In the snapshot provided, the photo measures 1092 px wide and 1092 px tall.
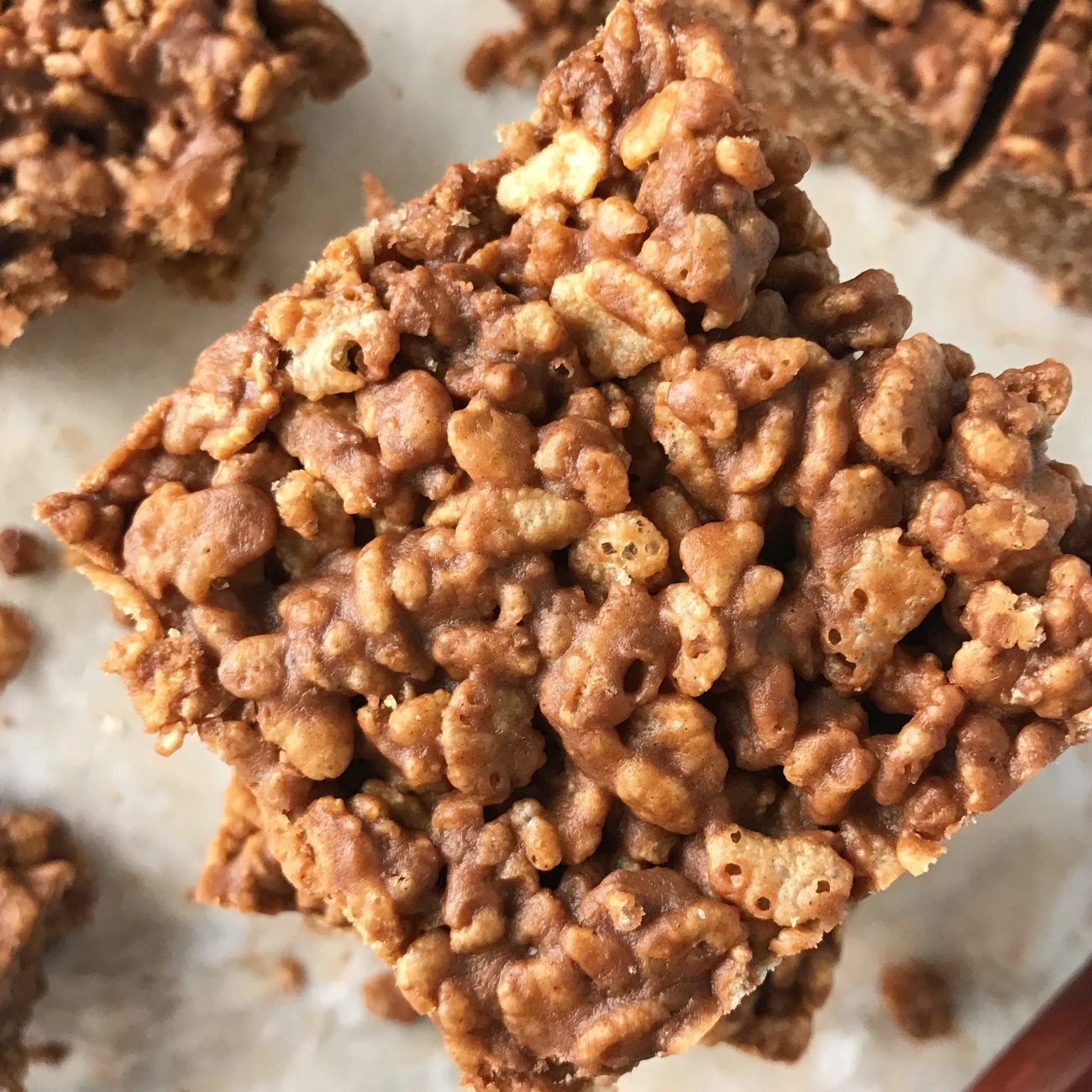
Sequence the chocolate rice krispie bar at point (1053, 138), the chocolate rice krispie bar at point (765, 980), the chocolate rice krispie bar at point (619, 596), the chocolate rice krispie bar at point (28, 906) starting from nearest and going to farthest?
the chocolate rice krispie bar at point (619, 596)
the chocolate rice krispie bar at point (765, 980)
the chocolate rice krispie bar at point (28, 906)
the chocolate rice krispie bar at point (1053, 138)

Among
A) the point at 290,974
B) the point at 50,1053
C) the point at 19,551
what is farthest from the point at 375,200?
the point at 50,1053

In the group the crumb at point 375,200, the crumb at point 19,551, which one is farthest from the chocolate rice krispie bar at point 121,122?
the crumb at point 19,551

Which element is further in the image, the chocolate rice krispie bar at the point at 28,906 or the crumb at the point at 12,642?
the crumb at the point at 12,642

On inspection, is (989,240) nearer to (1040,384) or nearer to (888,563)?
(1040,384)

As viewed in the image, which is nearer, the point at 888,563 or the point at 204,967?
the point at 888,563

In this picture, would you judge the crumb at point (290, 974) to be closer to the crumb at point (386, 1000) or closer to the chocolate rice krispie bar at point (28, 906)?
the crumb at point (386, 1000)

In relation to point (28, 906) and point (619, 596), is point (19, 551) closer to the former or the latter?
point (28, 906)

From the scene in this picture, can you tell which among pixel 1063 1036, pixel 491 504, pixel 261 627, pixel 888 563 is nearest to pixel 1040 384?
pixel 888 563
